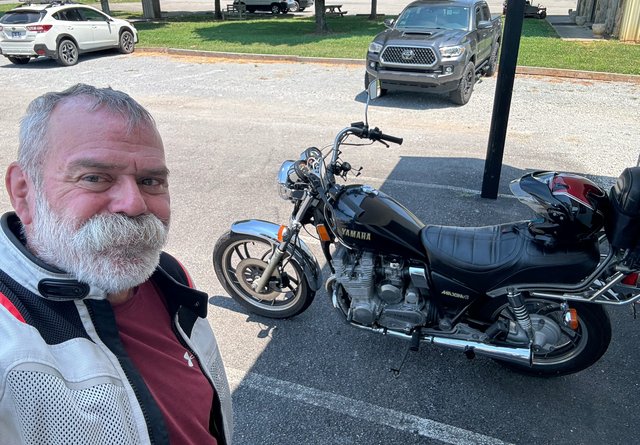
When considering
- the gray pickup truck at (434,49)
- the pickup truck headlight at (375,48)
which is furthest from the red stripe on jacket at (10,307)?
the pickup truck headlight at (375,48)

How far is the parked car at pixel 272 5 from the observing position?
92.8 ft

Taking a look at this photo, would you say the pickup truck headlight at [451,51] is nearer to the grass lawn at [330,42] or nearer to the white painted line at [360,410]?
the grass lawn at [330,42]

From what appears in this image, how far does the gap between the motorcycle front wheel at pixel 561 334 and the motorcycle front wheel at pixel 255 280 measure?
1.34 m

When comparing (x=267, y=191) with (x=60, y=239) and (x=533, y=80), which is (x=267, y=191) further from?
(x=533, y=80)

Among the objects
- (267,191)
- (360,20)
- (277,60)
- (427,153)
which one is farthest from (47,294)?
(360,20)

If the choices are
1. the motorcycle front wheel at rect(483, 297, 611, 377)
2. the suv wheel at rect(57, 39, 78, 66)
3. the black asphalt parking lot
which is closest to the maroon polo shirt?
the black asphalt parking lot

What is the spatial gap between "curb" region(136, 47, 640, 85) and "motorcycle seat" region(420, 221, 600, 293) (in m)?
9.90

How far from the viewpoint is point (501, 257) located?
Answer: 262 cm

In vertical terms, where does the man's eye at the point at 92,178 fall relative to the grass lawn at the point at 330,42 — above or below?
above

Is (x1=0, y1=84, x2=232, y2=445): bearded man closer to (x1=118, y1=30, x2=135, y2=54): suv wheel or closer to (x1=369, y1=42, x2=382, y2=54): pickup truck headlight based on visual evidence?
(x1=369, y1=42, x2=382, y2=54): pickup truck headlight

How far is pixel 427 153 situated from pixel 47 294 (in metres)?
6.16

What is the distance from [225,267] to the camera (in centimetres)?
364

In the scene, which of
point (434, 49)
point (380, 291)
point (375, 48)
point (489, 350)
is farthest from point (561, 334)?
point (375, 48)

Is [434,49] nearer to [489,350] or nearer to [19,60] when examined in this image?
[489,350]
